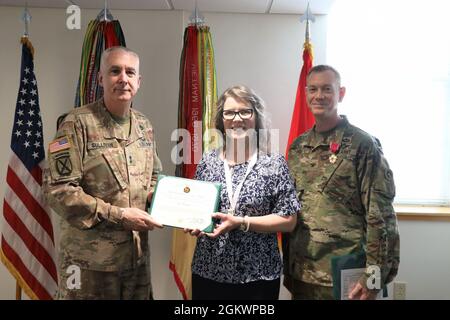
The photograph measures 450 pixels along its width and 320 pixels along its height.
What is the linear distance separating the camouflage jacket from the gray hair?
0.52m

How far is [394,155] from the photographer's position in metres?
3.13

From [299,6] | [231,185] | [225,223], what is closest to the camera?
[225,223]

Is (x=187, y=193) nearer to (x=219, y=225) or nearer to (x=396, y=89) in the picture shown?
(x=219, y=225)

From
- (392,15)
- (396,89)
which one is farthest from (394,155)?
(392,15)

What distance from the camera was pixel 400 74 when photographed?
308cm

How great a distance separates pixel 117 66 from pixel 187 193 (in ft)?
2.33

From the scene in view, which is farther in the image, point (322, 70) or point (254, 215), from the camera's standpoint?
point (322, 70)

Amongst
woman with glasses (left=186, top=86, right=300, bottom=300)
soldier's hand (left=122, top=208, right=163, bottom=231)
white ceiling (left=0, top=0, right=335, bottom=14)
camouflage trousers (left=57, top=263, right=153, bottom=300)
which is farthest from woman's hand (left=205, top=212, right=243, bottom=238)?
white ceiling (left=0, top=0, right=335, bottom=14)

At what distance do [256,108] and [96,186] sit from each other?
843 millimetres

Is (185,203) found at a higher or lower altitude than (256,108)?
lower

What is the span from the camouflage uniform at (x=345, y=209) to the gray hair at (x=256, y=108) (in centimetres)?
28

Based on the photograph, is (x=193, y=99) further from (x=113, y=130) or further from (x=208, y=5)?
(x=113, y=130)

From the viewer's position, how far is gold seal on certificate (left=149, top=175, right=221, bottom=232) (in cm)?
166

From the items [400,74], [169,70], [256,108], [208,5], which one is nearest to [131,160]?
[256,108]
